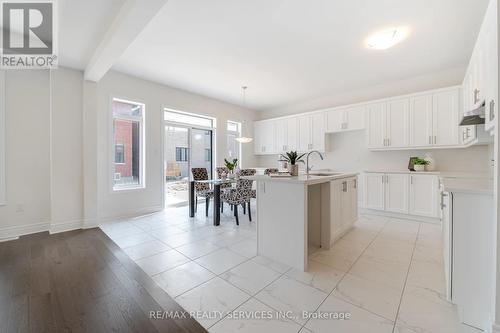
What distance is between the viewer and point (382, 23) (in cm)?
249

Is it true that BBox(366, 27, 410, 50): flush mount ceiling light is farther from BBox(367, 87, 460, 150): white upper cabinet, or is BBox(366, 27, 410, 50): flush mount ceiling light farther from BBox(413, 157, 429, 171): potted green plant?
BBox(413, 157, 429, 171): potted green plant

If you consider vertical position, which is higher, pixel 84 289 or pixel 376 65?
pixel 376 65

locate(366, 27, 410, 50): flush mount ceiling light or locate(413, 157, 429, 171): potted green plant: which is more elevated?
locate(366, 27, 410, 50): flush mount ceiling light

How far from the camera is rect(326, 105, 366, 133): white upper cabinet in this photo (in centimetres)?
455

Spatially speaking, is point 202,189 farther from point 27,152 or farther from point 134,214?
point 27,152

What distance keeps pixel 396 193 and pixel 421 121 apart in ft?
4.63

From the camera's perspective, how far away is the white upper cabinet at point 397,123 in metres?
4.02

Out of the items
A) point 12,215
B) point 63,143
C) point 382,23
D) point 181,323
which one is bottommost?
point 181,323

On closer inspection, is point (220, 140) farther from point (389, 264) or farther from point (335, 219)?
point (389, 264)

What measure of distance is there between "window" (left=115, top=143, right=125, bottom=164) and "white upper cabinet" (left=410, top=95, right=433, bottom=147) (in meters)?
5.61

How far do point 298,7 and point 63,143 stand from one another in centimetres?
382

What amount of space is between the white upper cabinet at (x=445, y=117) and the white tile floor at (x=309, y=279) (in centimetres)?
164

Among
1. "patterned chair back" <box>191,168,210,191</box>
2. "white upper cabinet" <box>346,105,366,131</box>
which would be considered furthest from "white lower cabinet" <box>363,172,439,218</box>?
"patterned chair back" <box>191,168,210,191</box>

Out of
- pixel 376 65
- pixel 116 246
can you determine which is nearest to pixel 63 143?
→ pixel 116 246
